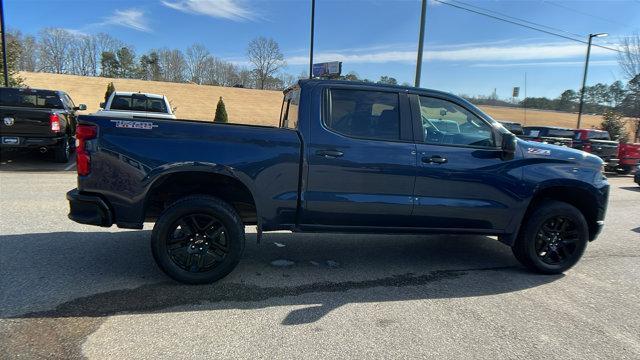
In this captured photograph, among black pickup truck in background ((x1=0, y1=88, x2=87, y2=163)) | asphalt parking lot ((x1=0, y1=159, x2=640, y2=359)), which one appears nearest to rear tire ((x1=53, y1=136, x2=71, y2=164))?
black pickup truck in background ((x1=0, y1=88, x2=87, y2=163))

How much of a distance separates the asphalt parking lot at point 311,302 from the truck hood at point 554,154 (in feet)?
4.34

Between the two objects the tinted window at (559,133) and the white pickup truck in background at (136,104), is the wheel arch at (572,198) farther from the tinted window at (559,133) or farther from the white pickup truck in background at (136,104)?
the tinted window at (559,133)

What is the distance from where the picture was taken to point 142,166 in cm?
410

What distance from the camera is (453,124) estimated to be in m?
4.85

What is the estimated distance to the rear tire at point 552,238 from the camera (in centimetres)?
504

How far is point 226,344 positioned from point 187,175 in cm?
175

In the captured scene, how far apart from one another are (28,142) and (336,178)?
975 cm

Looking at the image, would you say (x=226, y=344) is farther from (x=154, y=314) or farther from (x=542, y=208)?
(x=542, y=208)

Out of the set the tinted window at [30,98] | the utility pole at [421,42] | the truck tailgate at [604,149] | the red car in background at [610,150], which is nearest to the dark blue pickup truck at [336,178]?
the tinted window at [30,98]

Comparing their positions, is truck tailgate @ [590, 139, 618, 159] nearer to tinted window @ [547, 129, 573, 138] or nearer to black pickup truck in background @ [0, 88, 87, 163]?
tinted window @ [547, 129, 573, 138]

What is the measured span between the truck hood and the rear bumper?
10914mm

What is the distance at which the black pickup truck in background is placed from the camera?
10.8 meters

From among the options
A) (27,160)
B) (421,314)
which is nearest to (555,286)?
(421,314)

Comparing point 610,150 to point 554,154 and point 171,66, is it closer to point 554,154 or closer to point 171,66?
point 554,154
